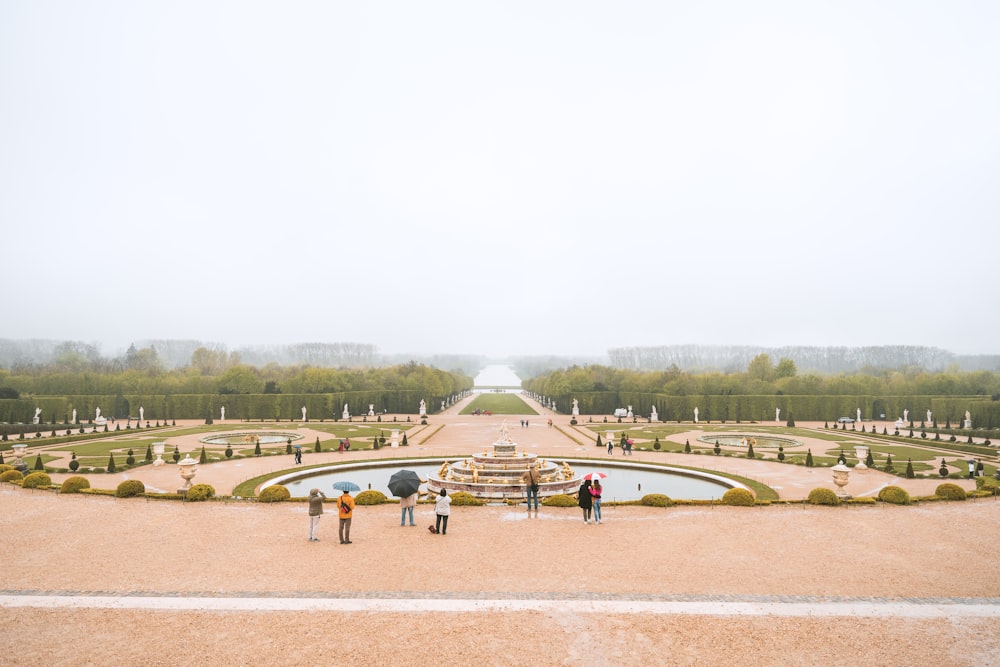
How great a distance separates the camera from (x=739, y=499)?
20.0 m

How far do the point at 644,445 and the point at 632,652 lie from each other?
32318mm

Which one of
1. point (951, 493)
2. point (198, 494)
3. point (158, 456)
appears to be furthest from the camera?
point (158, 456)

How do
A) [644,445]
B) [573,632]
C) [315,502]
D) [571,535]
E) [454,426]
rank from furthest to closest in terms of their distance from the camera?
[454,426] < [644,445] < [571,535] < [315,502] < [573,632]

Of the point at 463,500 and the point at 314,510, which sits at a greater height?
the point at 314,510

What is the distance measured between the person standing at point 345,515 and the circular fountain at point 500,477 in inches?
324

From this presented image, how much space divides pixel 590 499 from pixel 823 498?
28.4 feet

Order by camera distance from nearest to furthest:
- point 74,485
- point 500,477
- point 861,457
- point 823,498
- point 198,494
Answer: point 823,498 → point 198,494 → point 74,485 → point 500,477 → point 861,457

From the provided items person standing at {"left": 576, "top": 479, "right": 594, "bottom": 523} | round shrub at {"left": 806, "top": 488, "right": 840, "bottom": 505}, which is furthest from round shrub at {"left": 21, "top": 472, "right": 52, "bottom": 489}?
round shrub at {"left": 806, "top": 488, "right": 840, "bottom": 505}

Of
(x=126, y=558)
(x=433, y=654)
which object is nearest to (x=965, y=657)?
(x=433, y=654)

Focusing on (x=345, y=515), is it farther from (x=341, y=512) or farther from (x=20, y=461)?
(x=20, y=461)

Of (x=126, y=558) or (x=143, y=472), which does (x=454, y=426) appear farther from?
(x=126, y=558)

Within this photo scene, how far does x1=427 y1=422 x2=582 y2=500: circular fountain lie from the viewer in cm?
2398

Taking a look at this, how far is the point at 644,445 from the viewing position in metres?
40.6

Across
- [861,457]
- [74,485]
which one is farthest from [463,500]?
[861,457]
